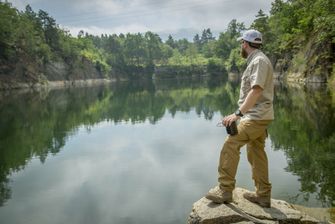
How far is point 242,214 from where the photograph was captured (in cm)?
664

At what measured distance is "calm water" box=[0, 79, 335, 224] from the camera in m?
10.0

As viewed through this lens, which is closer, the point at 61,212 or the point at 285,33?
the point at 61,212

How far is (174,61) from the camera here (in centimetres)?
18850

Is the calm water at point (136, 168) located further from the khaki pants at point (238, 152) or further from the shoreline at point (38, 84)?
the shoreline at point (38, 84)

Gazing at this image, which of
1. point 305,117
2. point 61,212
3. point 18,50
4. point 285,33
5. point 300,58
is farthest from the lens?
point 18,50

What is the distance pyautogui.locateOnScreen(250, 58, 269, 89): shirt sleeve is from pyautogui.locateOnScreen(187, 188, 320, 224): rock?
210 cm

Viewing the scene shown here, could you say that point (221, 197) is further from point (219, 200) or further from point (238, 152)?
point (238, 152)

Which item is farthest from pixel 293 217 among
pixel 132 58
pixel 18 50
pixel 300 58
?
pixel 132 58

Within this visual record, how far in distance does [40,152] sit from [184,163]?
7.11 metres

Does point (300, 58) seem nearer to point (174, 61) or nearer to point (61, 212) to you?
point (61, 212)

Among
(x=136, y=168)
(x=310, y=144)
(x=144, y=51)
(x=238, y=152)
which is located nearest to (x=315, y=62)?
(x=310, y=144)

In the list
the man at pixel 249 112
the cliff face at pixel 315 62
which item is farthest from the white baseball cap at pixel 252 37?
the cliff face at pixel 315 62

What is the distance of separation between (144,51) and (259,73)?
17488cm

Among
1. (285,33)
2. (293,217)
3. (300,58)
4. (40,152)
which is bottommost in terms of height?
(40,152)
